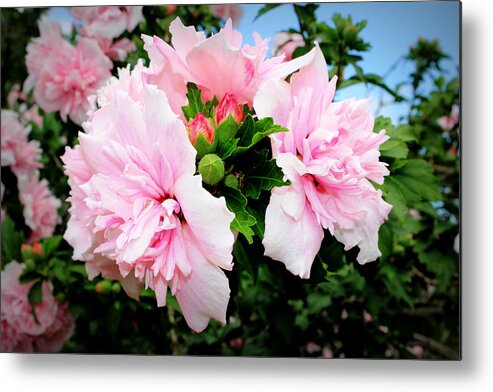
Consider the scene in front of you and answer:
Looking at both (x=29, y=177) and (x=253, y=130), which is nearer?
(x=253, y=130)

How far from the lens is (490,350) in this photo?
132 cm

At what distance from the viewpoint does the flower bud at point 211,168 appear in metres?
0.72

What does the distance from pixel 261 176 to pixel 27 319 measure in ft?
3.13

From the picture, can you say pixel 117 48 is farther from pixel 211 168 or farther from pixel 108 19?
pixel 211 168

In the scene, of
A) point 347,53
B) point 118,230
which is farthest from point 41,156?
point 118,230

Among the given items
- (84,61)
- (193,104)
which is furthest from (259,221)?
(84,61)

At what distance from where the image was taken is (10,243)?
154 centimetres

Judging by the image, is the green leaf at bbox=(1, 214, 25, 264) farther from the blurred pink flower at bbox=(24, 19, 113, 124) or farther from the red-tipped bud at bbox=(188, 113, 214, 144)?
the red-tipped bud at bbox=(188, 113, 214, 144)

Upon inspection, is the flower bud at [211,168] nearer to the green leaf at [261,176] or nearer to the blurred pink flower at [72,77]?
the green leaf at [261,176]

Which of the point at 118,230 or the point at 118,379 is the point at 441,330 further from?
the point at 118,230

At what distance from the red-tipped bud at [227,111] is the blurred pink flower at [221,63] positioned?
15 mm

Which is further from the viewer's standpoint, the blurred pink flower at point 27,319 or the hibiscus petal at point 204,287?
the blurred pink flower at point 27,319

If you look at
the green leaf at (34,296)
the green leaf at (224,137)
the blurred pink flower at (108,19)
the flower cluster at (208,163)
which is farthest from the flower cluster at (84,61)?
the green leaf at (224,137)

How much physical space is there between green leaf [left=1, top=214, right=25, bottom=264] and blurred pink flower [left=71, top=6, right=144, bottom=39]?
19.5 inches
